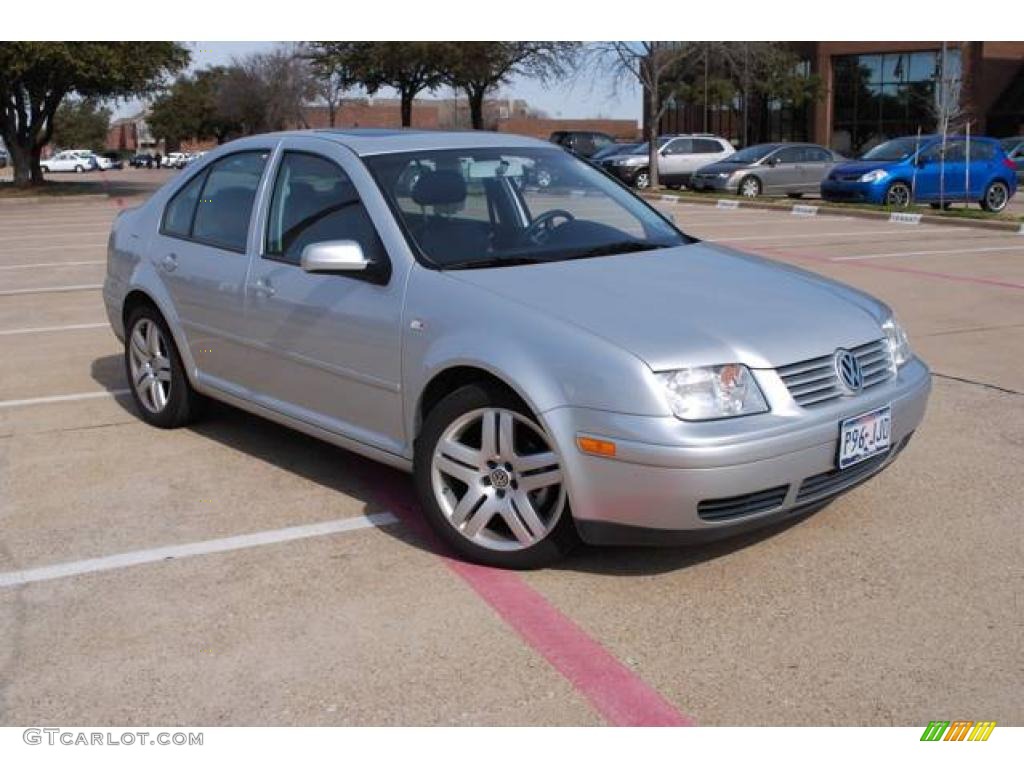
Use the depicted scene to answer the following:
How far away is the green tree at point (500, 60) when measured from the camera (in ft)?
137

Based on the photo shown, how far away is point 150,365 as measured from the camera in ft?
19.9

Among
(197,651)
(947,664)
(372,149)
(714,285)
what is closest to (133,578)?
(197,651)

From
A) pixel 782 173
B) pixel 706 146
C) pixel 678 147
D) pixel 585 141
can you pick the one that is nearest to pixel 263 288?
pixel 782 173

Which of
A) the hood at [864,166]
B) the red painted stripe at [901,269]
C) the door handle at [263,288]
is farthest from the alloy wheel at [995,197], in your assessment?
the door handle at [263,288]

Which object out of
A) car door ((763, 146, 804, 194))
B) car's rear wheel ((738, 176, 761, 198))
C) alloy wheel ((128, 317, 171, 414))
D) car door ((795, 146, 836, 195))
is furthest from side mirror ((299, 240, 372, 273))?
car door ((795, 146, 836, 195))

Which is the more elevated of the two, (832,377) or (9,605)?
(832,377)

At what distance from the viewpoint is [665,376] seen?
143 inches

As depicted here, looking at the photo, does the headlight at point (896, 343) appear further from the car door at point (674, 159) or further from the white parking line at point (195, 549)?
the car door at point (674, 159)

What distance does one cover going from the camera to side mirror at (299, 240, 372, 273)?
432 centimetres

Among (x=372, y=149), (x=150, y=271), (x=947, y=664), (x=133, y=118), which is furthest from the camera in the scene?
(x=133, y=118)

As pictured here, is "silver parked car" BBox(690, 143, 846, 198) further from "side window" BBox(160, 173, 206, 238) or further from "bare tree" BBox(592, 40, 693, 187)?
"side window" BBox(160, 173, 206, 238)

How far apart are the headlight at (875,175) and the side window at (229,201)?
705 inches

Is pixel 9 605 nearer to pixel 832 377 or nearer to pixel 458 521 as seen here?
pixel 458 521

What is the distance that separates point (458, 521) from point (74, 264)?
38.1ft
